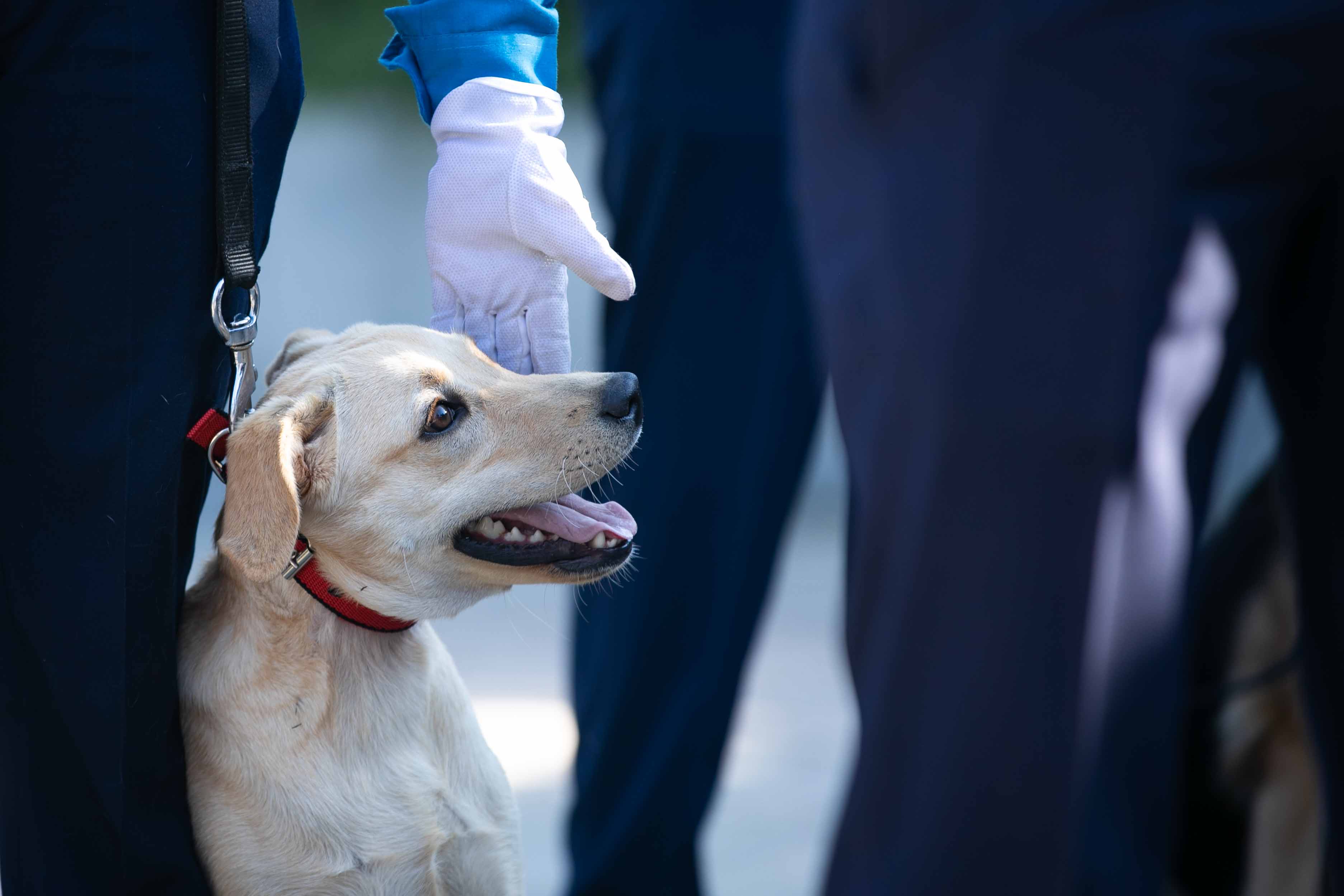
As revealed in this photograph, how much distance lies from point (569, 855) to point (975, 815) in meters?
1.73

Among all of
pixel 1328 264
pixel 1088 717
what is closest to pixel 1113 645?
pixel 1088 717

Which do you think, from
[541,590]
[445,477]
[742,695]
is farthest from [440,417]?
[541,590]

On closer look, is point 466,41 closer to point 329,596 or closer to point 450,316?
point 450,316

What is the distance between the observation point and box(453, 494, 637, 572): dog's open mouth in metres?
2.07

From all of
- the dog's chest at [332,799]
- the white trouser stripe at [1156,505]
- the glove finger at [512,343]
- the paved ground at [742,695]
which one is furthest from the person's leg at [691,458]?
the white trouser stripe at [1156,505]

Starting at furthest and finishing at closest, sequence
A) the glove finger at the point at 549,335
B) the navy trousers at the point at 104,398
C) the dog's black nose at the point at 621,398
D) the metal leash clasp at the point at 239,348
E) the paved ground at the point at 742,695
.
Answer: the paved ground at the point at 742,695, the glove finger at the point at 549,335, the dog's black nose at the point at 621,398, the metal leash clasp at the point at 239,348, the navy trousers at the point at 104,398

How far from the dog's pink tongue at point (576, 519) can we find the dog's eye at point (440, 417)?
7.1 inches

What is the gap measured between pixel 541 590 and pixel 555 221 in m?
2.79

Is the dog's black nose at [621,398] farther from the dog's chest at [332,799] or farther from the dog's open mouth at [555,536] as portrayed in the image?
the dog's chest at [332,799]

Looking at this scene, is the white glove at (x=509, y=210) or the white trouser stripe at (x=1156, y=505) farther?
the white glove at (x=509, y=210)

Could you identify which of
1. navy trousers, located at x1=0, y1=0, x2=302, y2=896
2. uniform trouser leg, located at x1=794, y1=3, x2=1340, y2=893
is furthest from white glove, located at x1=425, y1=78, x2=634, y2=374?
uniform trouser leg, located at x1=794, y1=3, x2=1340, y2=893

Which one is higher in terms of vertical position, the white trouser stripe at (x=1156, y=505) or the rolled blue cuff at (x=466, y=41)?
the rolled blue cuff at (x=466, y=41)

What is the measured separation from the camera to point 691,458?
2416 mm

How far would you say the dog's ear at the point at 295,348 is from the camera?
237cm
